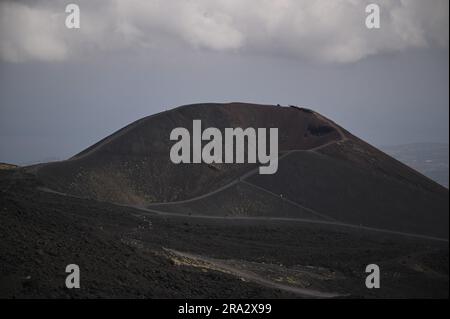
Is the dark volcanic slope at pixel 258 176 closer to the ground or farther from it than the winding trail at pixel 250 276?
farther from it

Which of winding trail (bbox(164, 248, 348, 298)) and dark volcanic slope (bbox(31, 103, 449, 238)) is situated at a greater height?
dark volcanic slope (bbox(31, 103, 449, 238))

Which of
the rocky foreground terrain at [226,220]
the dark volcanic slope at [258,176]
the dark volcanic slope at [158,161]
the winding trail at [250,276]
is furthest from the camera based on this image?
the dark volcanic slope at [158,161]

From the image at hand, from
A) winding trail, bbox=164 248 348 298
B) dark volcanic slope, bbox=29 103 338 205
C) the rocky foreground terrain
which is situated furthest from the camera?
dark volcanic slope, bbox=29 103 338 205

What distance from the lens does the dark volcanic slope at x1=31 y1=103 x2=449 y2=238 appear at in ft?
136

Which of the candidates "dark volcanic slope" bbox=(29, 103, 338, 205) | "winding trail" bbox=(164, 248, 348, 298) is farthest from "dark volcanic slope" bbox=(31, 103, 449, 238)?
"winding trail" bbox=(164, 248, 348, 298)

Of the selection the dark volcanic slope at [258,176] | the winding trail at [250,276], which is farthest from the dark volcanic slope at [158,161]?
the winding trail at [250,276]

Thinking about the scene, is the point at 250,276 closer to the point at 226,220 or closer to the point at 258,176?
the point at 226,220

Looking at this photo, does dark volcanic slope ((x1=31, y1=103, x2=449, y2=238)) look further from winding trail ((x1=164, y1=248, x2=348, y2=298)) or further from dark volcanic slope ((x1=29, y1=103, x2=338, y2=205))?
winding trail ((x1=164, y1=248, x2=348, y2=298))

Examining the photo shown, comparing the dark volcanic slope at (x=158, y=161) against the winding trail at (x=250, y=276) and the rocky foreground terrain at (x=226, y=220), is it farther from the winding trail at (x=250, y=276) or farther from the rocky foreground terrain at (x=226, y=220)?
the winding trail at (x=250, y=276)

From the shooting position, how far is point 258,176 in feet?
177

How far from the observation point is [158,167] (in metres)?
59.9

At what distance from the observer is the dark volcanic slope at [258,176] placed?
4134 cm
